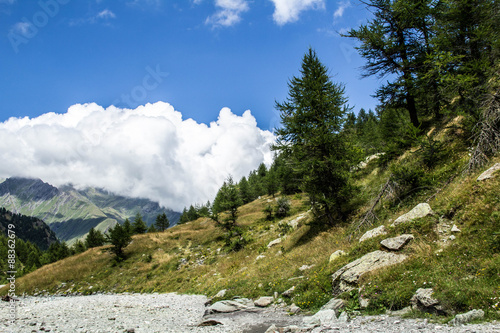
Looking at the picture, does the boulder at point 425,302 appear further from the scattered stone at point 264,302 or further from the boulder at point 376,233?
the scattered stone at point 264,302

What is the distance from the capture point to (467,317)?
15.0ft

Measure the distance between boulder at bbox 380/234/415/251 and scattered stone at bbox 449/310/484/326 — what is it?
146 inches

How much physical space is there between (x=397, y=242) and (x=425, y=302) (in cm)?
314

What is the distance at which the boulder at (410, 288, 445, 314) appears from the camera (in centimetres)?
537

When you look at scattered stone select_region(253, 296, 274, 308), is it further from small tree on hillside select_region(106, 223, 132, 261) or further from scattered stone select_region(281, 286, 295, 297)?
small tree on hillside select_region(106, 223, 132, 261)

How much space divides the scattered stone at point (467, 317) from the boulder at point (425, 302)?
2.09 feet

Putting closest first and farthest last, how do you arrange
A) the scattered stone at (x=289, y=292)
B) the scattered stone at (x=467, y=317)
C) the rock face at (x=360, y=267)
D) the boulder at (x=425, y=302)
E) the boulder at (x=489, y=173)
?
the scattered stone at (x=467, y=317), the boulder at (x=425, y=302), the rock face at (x=360, y=267), the boulder at (x=489, y=173), the scattered stone at (x=289, y=292)

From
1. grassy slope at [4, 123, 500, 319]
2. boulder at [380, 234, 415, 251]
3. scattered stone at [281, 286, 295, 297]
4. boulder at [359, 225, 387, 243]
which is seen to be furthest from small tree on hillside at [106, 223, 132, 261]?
boulder at [380, 234, 415, 251]

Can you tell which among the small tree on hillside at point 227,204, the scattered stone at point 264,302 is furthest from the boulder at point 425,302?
the small tree on hillside at point 227,204

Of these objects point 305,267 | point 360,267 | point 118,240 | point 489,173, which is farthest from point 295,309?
point 118,240

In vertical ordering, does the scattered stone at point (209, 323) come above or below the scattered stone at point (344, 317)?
below

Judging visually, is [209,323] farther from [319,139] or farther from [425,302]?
[319,139]

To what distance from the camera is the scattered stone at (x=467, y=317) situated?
4.56 m

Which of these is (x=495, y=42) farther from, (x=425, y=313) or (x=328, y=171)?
(x=425, y=313)
